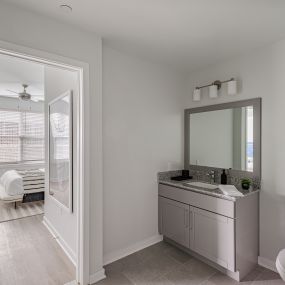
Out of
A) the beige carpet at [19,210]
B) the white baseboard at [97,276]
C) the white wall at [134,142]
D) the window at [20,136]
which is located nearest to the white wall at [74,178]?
the white wall at [134,142]

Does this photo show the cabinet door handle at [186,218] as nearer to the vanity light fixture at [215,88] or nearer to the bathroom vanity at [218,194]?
the bathroom vanity at [218,194]

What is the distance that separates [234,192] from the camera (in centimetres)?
211

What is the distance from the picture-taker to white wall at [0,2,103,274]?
5.25 feet

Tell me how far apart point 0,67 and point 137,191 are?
306 centimetres

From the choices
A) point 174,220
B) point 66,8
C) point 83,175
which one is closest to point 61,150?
point 83,175

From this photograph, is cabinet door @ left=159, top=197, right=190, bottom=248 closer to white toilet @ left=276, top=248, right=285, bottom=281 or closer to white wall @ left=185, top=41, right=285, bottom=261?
white wall @ left=185, top=41, right=285, bottom=261

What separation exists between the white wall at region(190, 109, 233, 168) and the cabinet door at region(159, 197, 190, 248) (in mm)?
759

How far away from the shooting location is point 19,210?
4156mm

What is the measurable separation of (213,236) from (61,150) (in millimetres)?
2077

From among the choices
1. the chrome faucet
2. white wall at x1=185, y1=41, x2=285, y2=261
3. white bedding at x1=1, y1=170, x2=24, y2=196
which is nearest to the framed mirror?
white bedding at x1=1, y1=170, x2=24, y2=196

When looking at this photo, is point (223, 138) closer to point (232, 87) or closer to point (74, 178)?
point (232, 87)

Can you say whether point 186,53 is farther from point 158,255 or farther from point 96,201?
point 158,255

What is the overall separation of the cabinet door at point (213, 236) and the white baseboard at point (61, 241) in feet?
4.67

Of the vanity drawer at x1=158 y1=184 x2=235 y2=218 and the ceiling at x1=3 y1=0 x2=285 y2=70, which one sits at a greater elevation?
the ceiling at x1=3 y1=0 x2=285 y2=70
